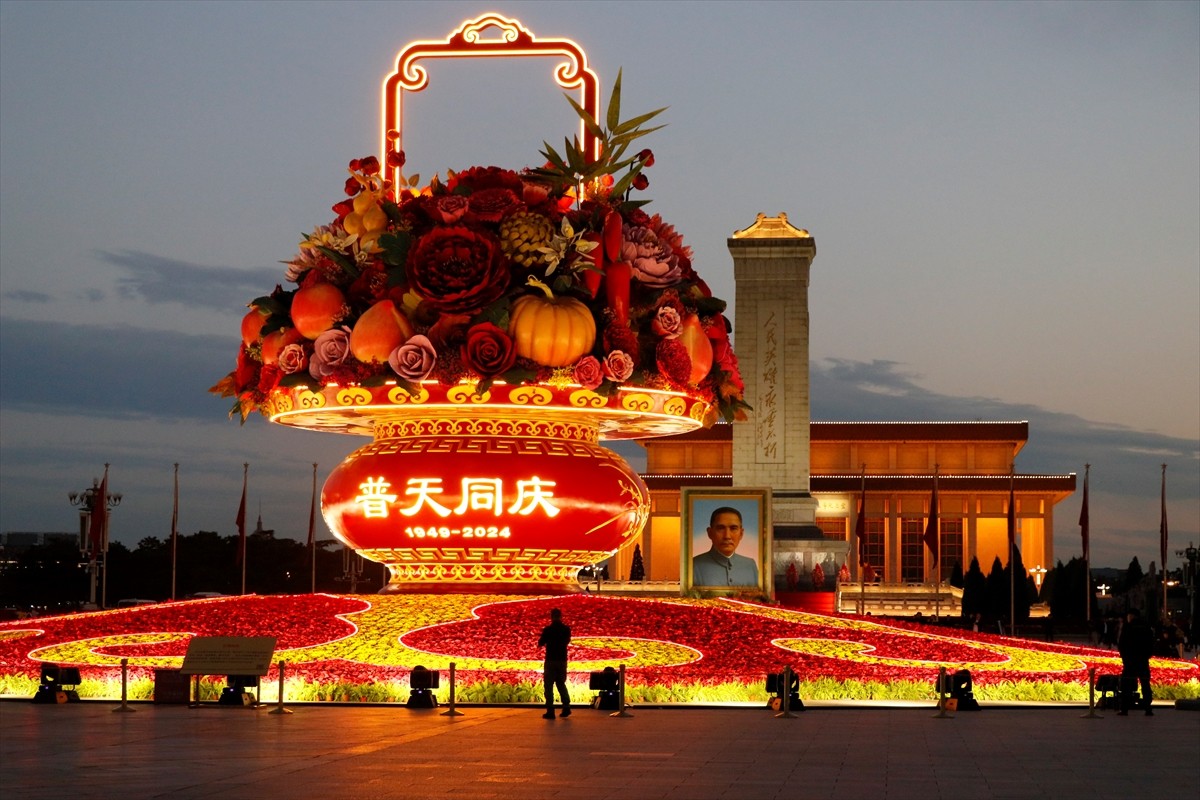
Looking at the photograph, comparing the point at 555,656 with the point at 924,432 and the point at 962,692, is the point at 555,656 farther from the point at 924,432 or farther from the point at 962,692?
the point at 924,432

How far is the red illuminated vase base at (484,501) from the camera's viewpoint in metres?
24.4

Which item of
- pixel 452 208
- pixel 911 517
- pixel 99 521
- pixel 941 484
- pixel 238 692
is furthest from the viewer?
pixel 911 517

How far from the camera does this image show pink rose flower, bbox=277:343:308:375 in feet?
81.9

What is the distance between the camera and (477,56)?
2705cm

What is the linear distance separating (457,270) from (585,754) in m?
9.05

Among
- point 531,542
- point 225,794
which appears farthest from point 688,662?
point 225,794

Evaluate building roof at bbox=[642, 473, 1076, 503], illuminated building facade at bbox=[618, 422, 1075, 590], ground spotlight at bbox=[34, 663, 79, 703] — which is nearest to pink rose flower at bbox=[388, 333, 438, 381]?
ground spotlight at bbox=[34, 663, 79, 703]

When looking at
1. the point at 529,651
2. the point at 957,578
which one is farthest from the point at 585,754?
the point at 957,578

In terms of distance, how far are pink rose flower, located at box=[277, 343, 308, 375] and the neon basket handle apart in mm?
2962

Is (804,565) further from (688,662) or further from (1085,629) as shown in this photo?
(688,662)

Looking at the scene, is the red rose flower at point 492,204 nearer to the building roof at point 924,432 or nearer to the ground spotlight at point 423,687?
the ground spotlight at point 423,687

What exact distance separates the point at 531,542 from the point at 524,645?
1896 mm

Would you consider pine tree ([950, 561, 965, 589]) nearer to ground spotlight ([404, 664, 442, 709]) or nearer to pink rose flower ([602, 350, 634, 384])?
pink rose flower ([602, 350, 634, 384])

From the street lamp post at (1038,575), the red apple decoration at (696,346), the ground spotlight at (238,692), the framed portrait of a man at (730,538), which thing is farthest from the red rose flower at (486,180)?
the street lamp post at (1038,575)
